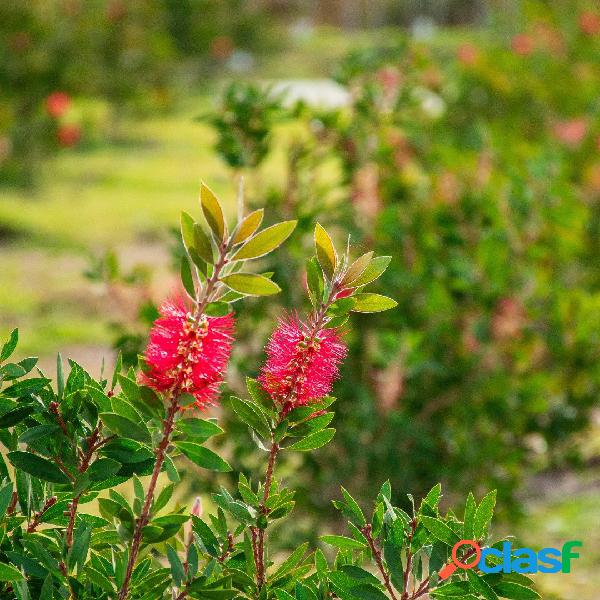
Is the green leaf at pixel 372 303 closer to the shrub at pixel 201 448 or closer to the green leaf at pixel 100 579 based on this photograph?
the shrub at pixel 201 448

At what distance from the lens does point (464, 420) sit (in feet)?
10.6

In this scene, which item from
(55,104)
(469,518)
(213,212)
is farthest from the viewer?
(55,104)

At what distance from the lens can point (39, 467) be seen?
4.21 feet

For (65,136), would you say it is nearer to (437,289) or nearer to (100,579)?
(437,289)

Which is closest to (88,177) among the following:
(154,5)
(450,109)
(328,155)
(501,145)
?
(154,5)

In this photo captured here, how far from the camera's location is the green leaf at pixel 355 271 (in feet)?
3.98

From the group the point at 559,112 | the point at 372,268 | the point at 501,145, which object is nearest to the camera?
the point at 372,268

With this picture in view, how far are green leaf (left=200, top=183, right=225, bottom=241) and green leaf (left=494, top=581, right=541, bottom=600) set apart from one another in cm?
53

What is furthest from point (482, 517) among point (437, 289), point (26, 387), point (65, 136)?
point (65, 136)

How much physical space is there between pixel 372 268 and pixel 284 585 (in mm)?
456

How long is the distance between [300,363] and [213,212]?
0.23m

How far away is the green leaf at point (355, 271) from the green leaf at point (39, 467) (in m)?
0.40

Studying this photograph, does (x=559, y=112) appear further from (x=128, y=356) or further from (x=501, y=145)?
(x=128, y=356)

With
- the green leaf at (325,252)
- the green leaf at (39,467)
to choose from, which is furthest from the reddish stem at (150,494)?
the green leaf at (325,252)
